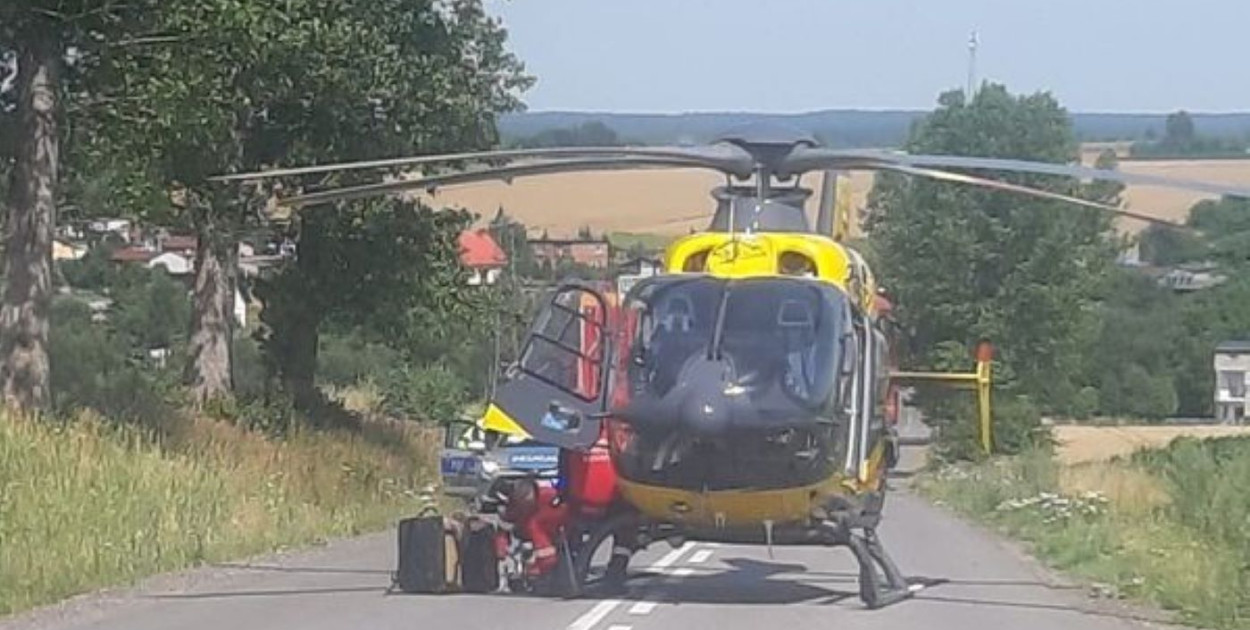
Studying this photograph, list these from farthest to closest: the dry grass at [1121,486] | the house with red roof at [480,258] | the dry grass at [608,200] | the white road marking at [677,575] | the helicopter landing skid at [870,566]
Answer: the dry grass at [608,200] → the house with red roof at [480,258] → the dry grass at [1121,486] → the white road marking at [677,575] → the helicopter landing skid at [870,566]

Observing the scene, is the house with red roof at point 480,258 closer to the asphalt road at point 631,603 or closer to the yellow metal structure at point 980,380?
the asphalt road at point 631,603

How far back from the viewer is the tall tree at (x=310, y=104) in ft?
90.9

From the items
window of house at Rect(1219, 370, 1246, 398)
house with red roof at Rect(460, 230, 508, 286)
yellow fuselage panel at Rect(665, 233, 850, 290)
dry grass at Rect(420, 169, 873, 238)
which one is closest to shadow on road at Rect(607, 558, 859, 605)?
yellow fuselage panel at Rect(665, 233, 850, 290)

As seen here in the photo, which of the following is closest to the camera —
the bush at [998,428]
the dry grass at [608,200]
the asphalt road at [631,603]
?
the asphalt road at [631,603]

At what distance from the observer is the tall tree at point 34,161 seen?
2445 cm

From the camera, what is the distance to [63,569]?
18141 mm

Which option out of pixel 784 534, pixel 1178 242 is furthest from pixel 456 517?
pixel 1178 242

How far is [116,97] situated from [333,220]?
11183 millimetres

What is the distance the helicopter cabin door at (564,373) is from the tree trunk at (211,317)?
18.3 metres

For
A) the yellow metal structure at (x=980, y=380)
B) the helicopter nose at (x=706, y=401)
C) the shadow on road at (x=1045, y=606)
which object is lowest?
the shadow on road at (x=1045, y=606)

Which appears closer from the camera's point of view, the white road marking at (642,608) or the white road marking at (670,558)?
the white road marking at (642,608)

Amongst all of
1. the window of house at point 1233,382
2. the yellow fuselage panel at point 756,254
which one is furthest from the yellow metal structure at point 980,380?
the window of house at point 1233,382

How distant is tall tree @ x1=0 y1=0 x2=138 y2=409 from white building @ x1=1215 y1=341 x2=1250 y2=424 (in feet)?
215

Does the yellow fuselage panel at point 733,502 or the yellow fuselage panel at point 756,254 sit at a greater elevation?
the yellow fuselage panel at point 756,254
